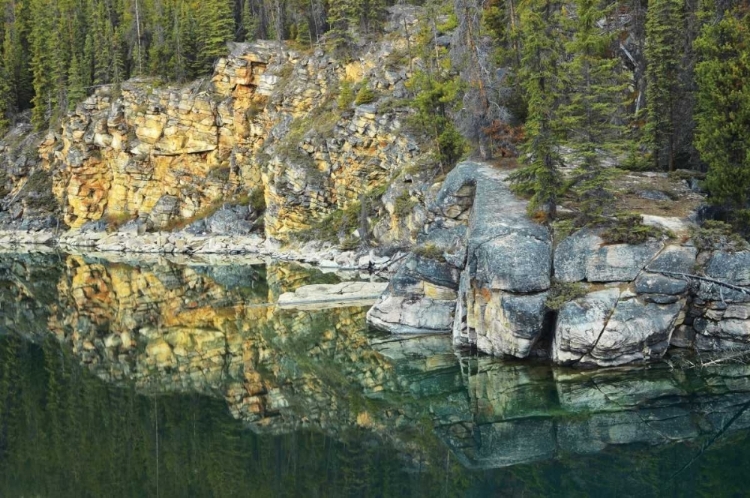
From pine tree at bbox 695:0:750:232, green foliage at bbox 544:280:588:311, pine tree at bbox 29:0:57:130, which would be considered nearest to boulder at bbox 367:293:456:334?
green foliage at bbox 544:280:588:311

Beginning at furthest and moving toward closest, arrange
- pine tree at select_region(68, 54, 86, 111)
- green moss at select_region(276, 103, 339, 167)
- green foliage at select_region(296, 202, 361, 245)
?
pine tree at select_region(68, 54, 86, 111), green moss at select_region(276, 103, 339, 167), green foliage at select_region(296, 202, 361, 245)

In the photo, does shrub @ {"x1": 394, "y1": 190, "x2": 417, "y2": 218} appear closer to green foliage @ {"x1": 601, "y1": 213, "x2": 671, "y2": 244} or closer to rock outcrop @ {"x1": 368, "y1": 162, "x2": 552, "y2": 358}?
rock outcrop @ {"x1": 368, "y1": 162, "x2": 552, "y2": 358}

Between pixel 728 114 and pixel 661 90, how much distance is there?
240 inches

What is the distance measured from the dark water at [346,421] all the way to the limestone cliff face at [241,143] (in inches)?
900

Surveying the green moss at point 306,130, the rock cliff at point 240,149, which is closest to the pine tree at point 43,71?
the rock cliff at point 240,149

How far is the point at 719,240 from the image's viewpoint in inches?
854

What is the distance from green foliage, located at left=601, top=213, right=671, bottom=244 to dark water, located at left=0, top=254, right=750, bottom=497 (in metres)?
4.35

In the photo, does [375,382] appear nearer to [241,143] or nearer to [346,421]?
[346,421]

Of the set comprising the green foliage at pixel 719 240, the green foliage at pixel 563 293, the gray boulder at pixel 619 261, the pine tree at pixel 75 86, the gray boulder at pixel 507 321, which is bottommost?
the gray boulder at pixel 507 321

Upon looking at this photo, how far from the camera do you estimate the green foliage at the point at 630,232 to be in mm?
21688

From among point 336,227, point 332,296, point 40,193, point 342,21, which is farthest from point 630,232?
point 40,193

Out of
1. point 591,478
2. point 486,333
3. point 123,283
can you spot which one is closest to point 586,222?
point 486,333

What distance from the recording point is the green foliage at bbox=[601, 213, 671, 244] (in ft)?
71.2

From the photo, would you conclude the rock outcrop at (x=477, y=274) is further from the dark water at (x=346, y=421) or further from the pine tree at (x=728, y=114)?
the pine tree at (x=728, y=114)
